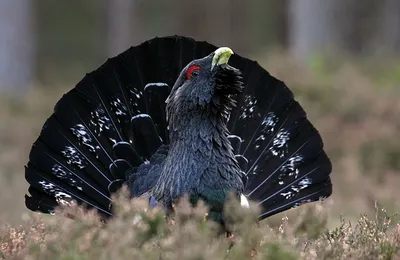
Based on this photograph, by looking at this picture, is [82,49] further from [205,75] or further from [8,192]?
[205,75]

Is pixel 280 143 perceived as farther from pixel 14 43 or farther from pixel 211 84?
pixel 14 43

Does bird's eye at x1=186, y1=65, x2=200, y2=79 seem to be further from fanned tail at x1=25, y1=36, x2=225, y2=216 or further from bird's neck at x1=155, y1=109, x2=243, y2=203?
fanned tail at x1=25, y1=36, x2=225, y2=216

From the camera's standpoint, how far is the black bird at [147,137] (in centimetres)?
575

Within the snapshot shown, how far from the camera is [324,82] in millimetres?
13766

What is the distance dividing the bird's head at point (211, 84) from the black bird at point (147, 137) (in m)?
0.46

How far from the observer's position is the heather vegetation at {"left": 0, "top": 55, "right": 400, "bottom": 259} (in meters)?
3.58

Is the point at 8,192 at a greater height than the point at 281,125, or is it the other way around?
the point at 281,125

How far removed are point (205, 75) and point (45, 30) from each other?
3239 cm

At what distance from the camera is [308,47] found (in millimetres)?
17062

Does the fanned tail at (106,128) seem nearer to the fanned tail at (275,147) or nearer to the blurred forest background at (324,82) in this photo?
the fanned tail at (275,147)

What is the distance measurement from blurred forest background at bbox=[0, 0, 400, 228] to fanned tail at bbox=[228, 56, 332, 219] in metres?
1.09

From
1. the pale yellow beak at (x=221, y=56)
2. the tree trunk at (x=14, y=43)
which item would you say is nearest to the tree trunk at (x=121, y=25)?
the tree trunk at (x=14, y=43)

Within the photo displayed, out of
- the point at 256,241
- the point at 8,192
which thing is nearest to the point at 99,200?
the point at 256,241

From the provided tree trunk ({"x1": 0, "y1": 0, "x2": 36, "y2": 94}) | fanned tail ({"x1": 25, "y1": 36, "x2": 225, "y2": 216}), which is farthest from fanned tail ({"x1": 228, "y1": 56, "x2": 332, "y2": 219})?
tree trunk ({"x1": 0, "y1": 0, "x2": 36, "y2": 94})
